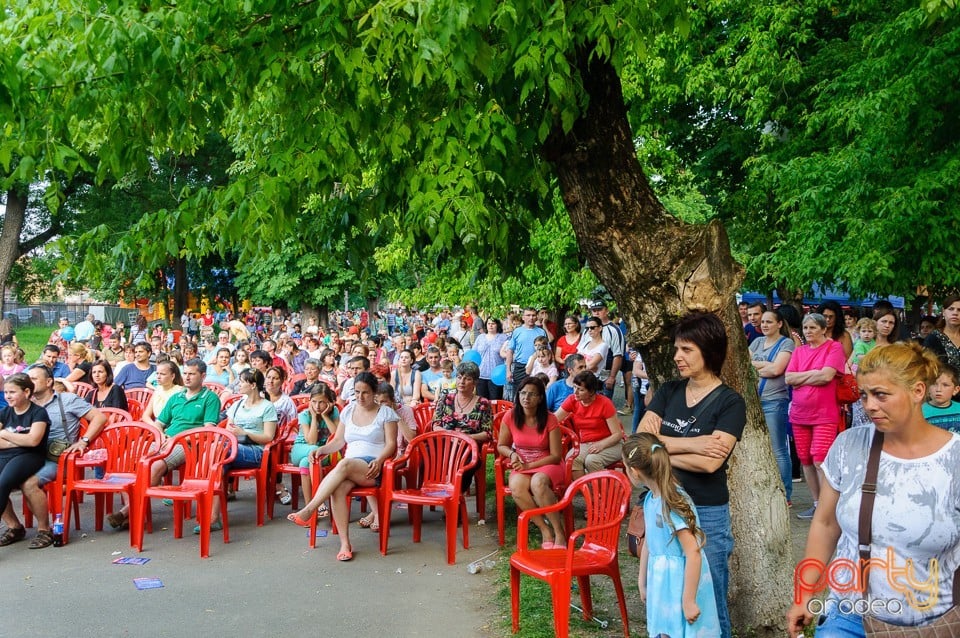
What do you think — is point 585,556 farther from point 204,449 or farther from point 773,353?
point 204,449

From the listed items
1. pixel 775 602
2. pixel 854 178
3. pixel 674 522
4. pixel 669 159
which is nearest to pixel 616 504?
pixel 775 602

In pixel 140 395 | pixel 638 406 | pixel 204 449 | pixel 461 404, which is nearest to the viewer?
pixel 204 449

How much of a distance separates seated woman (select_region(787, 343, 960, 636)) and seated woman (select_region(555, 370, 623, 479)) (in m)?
4.91

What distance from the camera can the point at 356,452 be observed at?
7992mm

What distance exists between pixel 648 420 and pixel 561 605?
1426 mm

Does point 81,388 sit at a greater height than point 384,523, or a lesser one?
greater

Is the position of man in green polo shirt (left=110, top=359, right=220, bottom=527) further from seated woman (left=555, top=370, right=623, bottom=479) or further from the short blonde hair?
the short blonde hair

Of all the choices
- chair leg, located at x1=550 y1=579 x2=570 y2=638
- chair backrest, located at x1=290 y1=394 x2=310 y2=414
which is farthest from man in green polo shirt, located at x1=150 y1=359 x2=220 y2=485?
chair leg, located at x1=550 y1=579 x2=570 y2=638

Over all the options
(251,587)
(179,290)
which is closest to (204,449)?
(251,587)

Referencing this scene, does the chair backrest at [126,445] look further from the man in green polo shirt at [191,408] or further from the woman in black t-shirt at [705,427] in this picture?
the woman in black t-shirt at [705,427]

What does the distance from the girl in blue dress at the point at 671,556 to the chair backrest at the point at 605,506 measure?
1.41 meters

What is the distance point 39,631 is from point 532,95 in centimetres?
469

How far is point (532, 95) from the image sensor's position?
5.80 meters

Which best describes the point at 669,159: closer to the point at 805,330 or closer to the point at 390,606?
the point at 805,330
